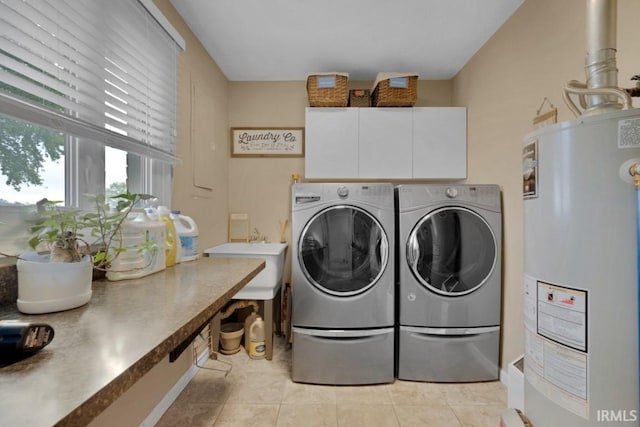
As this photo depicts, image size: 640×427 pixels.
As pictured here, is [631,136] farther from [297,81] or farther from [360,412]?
[297,81]

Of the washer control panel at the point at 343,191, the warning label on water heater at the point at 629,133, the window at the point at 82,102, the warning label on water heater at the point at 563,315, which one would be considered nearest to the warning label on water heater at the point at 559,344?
the warning label on water heater at the point at 563,315

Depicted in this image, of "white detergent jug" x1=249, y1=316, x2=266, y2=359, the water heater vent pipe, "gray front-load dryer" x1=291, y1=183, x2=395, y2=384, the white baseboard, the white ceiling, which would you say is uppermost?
the white ceiling

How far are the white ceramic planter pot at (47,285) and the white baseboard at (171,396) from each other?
112 centimetres

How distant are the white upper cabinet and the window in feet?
3.84

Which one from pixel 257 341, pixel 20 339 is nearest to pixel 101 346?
pixel 20 339

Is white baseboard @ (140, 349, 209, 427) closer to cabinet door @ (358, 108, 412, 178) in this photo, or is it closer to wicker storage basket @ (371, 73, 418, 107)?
cabinet door @ (358, 108, 412, 178)

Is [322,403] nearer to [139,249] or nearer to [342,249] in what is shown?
[342,249]

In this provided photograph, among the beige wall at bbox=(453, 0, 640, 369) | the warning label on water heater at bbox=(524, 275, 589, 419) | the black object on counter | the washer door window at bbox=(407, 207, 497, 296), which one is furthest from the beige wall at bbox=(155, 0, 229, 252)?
the beige wall at bbox=(453, 0, 640, 369)

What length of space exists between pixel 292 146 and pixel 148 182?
1.43 m

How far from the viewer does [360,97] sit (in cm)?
249

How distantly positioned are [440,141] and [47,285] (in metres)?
2.61

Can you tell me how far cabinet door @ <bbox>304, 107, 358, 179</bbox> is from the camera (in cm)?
241

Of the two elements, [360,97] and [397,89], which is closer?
[397,89]

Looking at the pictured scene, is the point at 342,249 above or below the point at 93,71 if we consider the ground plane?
below
